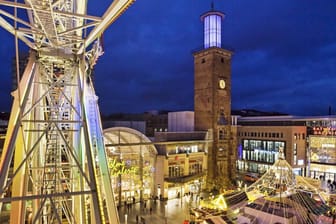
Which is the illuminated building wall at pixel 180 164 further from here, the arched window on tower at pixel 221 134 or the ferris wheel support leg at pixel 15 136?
the ferris wheel support leg at pixel 15 136

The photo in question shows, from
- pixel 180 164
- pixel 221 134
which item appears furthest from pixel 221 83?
pixel 180 164

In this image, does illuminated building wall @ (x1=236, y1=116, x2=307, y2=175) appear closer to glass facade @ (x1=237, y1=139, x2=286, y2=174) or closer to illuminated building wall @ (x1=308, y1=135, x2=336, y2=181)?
glass facade @ (x1=237, y1=139, x2=286, y2=174)

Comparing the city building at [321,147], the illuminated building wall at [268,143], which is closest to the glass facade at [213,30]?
the illuminated building wall at [268,143]

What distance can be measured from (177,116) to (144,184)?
14.5 m

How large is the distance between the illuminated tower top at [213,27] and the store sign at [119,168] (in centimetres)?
2087

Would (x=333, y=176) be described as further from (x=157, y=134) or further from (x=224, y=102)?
(x=157, y=134)

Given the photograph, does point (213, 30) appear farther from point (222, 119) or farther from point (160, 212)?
point (160, 212)

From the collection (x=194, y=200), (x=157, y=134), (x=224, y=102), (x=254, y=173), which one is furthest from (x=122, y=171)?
(x=254, y=173)

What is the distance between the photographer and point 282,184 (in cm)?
1962

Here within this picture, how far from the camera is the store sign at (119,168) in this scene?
25.6m

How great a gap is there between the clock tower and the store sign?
11.7 m

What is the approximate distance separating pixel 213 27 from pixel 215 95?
10.2m

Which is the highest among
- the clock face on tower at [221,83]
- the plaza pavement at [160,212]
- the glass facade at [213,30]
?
the glass facade at [213,30]

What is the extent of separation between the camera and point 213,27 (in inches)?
1449
